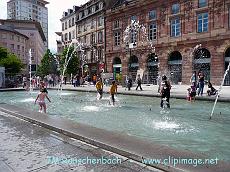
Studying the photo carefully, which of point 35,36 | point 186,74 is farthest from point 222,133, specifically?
point 35,36

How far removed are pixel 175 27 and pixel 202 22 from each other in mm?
4080

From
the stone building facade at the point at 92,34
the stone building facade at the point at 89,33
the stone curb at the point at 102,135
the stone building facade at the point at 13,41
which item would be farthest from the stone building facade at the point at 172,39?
the stone building facade at the point at 13,41

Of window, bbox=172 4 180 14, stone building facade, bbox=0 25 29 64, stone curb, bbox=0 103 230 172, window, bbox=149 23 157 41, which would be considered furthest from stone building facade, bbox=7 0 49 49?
stone curb, bbox=0 103 230 172

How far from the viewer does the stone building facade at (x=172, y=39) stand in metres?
34.0

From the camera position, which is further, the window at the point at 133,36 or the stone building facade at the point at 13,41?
the stone building facade at the point at 13,41

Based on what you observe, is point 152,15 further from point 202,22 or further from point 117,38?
point 202,22

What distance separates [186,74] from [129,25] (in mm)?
12965

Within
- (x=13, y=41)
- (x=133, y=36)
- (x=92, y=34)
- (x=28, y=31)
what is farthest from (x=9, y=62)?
(x=28, y=31)

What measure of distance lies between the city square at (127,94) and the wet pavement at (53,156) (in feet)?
0.07

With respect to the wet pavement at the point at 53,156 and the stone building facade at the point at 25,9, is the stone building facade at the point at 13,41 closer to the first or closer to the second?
the stone building facade at the point at 25,9

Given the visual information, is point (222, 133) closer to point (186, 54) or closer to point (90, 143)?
point (90, 143)

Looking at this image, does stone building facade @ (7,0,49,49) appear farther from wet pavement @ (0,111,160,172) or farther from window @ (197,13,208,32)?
wet pavement @ (0,111,160,172)

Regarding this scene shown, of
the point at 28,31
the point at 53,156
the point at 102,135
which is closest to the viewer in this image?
the point at 53,156

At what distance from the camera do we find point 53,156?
20.6 ft
